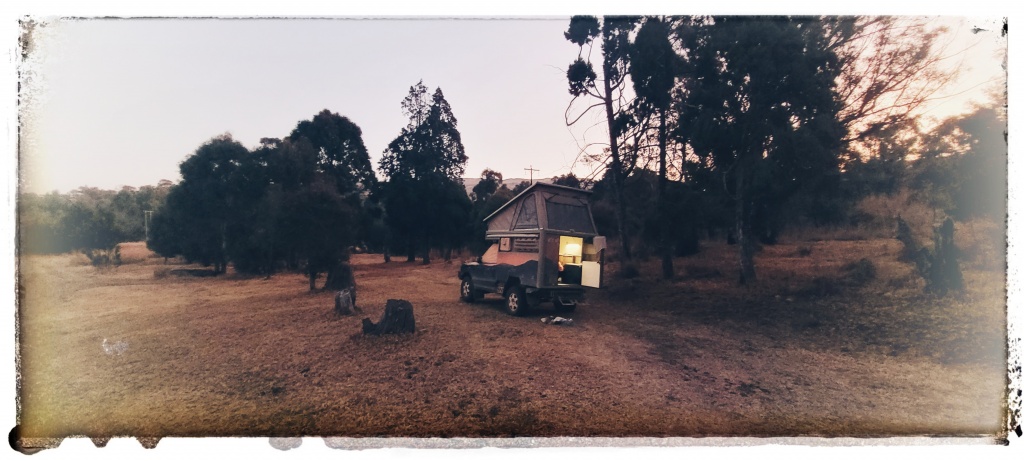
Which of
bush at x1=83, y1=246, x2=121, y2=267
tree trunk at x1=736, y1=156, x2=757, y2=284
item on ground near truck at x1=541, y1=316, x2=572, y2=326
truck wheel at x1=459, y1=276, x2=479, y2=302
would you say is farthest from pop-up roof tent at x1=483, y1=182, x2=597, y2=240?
bush at x1=83, y1=246, x2=121, y2=267

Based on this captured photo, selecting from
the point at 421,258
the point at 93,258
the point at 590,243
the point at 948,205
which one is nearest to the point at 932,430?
the point at 948,205

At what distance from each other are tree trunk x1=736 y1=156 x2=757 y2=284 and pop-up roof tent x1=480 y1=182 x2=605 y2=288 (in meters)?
2.40

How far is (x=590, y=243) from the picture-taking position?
7.82 metres

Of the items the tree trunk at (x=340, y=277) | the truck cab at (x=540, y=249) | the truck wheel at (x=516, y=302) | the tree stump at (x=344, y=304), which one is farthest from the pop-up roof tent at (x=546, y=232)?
the tree stump at (x=344, y=304)

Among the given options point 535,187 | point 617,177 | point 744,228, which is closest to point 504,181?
point 535,187

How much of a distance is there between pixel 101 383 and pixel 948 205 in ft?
38.9

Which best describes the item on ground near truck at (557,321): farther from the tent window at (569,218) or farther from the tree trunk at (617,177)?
the tree trunk at (617,177)

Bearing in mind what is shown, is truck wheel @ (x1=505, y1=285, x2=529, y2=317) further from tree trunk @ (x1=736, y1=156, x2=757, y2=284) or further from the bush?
the bush

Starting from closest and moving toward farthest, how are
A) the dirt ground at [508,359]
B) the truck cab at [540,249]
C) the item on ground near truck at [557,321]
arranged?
the dirt ground at [508,359] → the item on ground near truck at [557,321] → the truck cab at [540,249]

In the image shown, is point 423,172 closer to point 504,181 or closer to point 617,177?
point 504,181

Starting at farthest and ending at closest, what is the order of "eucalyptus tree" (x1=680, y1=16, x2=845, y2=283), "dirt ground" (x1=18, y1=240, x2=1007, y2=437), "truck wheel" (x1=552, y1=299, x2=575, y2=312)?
"truck wheel" (x1=552, y1=299, x2=575, y2=312)
"eucalyptus tree" (x1=680, y1=16, x2=845, y2=283)
"dirt ground" (x1=18, y1=240, x2=1007, y2=437)

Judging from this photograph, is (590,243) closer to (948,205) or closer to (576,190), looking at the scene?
(576,190)

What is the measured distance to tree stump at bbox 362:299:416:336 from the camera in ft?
18.9

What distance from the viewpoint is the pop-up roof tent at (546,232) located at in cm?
702
